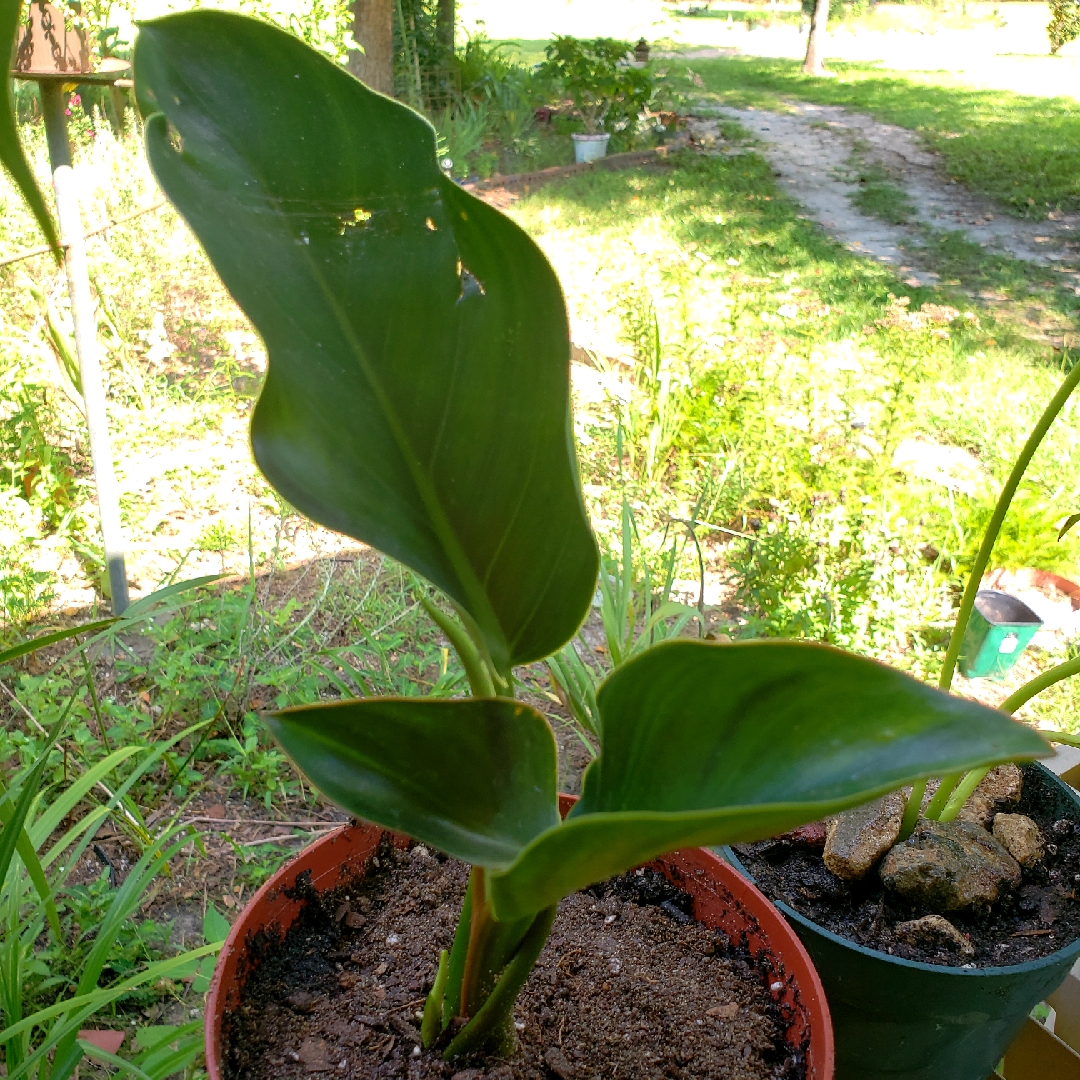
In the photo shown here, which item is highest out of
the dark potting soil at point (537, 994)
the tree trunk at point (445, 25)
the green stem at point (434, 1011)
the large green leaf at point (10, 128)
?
the tree trunk at point (445, 25)

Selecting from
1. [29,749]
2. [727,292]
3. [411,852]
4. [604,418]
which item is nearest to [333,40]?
[727,292]

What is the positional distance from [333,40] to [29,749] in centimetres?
362

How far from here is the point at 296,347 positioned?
528 mm

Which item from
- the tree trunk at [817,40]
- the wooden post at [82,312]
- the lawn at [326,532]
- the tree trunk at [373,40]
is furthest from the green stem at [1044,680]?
the tree trunk at [817,40]

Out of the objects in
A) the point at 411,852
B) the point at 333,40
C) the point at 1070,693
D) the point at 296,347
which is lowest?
the point at 1070,693

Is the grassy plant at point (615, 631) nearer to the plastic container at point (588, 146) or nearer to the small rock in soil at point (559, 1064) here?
the small rock in soil at point (559, 1064)

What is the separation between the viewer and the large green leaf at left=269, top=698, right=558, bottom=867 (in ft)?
1.61

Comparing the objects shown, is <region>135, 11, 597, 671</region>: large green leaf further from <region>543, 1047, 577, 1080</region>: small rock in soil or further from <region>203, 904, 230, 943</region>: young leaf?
<region>203, 904, 230, 943</region>: young leaf

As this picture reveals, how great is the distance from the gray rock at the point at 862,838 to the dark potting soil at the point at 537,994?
0.95ft

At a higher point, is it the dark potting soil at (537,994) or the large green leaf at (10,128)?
the large green leaf at (10,128)

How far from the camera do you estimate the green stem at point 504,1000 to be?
598 millimetres

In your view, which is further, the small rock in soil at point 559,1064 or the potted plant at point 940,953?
the potted plant at point 940,953

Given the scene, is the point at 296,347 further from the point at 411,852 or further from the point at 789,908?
the point at 789,908

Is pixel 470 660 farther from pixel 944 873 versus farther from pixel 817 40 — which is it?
pixel 817 40
